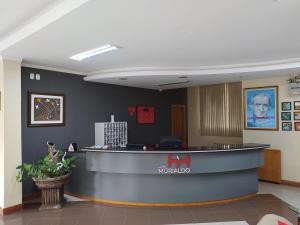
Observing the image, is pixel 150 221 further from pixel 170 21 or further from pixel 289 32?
pixel 289 32

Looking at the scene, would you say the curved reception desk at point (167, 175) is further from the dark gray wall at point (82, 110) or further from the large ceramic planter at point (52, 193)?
the dark gray wall at point (82, 110)

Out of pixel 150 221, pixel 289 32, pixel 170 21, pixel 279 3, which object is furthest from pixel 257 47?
pixel 150 221

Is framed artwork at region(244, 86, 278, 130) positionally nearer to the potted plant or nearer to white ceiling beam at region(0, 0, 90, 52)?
the potted plant

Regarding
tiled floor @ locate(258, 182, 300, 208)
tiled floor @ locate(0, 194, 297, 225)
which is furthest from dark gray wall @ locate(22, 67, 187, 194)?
tiled floor @ locate(258, 182, 300, 208)

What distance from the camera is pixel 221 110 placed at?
7574mm

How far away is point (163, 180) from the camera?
4.22 metres

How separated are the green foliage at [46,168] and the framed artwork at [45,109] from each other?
2.91 ft

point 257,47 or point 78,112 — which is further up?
point 257,47

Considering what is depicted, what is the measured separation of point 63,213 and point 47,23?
2.99 metres

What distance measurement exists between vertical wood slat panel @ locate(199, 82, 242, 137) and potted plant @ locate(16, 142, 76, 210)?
501 centimetres

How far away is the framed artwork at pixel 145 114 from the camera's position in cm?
715

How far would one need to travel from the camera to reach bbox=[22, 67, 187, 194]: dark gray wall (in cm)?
461

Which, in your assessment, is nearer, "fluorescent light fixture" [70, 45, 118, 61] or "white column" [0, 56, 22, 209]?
"fluorescent light fixture" [70, 45, 118, 61]

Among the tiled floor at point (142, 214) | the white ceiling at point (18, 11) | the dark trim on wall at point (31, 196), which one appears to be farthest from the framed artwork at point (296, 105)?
the dark trim on wall at point (31, 196)
